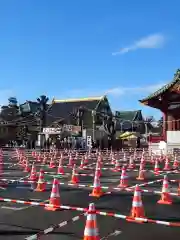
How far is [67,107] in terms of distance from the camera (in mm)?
70312

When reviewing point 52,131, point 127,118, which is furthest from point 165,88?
point 127,118

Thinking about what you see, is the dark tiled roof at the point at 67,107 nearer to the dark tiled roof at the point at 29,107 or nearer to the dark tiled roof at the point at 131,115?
the dark tiled roof at the point at 29,107

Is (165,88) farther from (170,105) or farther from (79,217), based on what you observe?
(79,217)

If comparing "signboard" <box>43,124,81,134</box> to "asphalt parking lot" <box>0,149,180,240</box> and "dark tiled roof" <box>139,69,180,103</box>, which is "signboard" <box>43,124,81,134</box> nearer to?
"dark tiled roof" <box>139,69,180,103</box>

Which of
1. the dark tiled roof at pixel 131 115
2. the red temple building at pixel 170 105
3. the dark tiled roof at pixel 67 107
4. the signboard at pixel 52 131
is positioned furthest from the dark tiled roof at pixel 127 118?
the red temple building at pixel 170 105

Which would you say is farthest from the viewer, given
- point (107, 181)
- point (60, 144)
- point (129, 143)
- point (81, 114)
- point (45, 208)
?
point (81, 114)

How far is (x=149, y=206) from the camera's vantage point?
Answer: 9.80 meters

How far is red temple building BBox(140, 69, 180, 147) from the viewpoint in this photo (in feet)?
105

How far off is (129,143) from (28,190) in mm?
48949

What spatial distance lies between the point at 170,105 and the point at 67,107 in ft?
129

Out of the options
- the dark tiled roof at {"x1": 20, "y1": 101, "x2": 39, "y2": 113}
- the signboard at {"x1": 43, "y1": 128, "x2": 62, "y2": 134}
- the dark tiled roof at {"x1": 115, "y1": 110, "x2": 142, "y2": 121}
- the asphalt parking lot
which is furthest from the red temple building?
the dark tiled roof at {"x1": 115, "y1": 110, "x2": 142, "y2": 121}

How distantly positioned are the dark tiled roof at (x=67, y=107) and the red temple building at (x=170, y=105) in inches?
1384

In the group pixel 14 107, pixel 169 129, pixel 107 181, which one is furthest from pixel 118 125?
pixel 107 181

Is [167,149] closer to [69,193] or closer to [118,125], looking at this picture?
[69,193]
